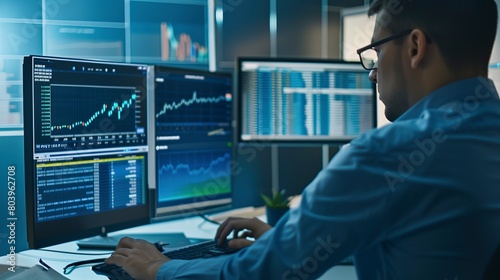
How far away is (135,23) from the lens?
7.38 feet

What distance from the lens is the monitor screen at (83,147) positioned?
1.54 m

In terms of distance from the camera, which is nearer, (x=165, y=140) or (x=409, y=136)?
(x=409, y=136)

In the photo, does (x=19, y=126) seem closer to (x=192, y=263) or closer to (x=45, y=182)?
(x=45, y=182)

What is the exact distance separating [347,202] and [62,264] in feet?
3.15

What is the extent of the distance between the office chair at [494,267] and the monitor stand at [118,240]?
1.04m

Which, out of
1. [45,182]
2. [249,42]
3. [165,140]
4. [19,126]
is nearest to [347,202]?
[45,182]

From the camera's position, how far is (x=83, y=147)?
5.44 ft

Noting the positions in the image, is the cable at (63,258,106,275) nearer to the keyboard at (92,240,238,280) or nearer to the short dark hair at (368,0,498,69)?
the keyboard at (92,240,238,280)

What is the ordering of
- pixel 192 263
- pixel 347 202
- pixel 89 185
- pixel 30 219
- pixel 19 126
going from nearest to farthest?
pixel 347 202 < pixel 192 263 < pixel 30 219 < pixel 89 185 < pixel 19 126

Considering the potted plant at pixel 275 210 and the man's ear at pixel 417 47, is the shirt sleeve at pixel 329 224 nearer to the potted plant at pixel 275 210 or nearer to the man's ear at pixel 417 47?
the man's ear at pixel 417 47

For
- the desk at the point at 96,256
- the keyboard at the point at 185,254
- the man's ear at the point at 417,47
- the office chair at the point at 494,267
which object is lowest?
the desk at the point at 96,256

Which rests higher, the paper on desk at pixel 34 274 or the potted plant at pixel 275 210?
the potted plant at pixel 275 210

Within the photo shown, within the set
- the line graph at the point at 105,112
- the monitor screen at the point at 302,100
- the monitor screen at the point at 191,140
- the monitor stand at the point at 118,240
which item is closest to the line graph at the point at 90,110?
the line graph at the point at 105,112

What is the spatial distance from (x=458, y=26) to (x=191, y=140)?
3.93 feet
